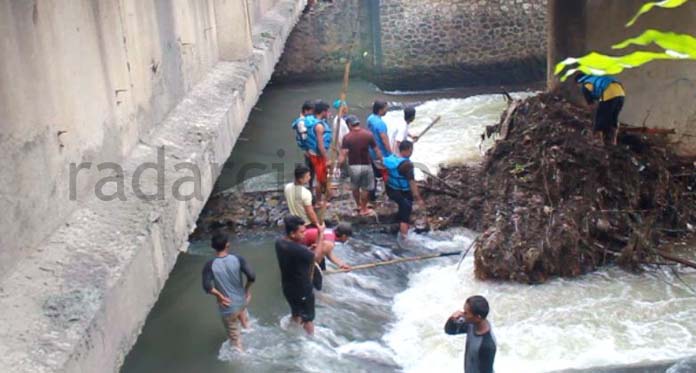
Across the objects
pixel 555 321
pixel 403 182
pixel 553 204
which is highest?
pixel 403 182

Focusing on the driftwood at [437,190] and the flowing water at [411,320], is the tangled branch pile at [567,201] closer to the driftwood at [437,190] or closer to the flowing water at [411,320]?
the driftwood at [437,190]

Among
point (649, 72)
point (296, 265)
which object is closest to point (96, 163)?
point (296, 265)

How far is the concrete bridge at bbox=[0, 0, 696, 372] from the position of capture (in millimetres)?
4266

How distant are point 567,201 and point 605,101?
1.22 meters

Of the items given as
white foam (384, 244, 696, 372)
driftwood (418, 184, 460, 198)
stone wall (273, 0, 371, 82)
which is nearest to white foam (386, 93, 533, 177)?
driftwood (418, 184, 460, 198)

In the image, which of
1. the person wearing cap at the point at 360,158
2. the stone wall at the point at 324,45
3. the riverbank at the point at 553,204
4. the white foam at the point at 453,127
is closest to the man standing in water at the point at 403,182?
the person wearing cap at the point at 360,158

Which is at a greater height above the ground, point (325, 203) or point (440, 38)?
point (440, 38)

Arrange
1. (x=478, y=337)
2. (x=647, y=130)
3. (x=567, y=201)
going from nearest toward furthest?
1. (x=478, y=337)
2. (x=567, y=201)
3. (x=647, y=130)

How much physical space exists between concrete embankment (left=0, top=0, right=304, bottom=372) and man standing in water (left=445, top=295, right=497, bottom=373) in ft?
7.06

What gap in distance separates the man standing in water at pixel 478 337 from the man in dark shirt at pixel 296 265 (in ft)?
5.67

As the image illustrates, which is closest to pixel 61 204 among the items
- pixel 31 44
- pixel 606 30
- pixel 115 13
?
pixel 31 44

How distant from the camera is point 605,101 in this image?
28.7 ft

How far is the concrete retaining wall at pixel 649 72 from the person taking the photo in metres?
9.44

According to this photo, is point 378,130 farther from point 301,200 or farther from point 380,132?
point 301,200
